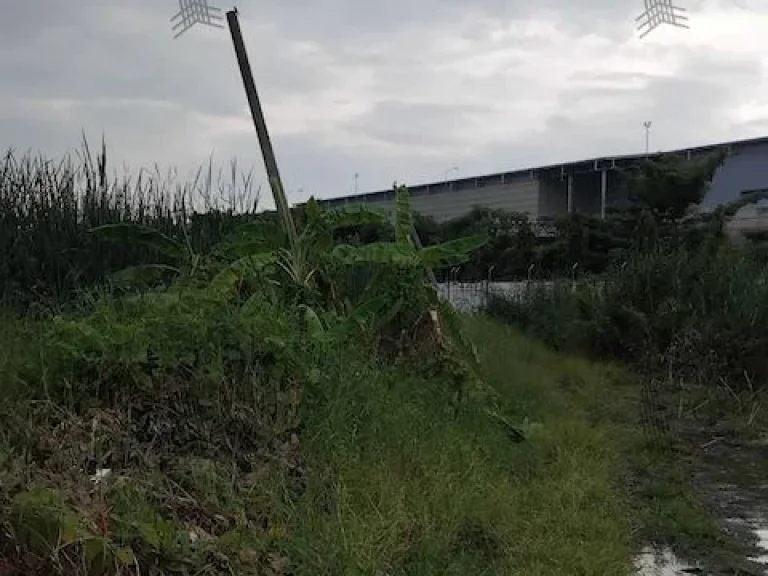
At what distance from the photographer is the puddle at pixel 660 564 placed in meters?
5.15

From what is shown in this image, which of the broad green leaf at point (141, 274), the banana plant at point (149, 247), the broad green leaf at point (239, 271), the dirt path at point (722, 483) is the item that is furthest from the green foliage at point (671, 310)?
the broad green leaf at point (141, 274)

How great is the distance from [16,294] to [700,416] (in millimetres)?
7398

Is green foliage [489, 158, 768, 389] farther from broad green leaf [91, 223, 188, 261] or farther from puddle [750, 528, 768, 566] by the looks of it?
broad green leaf [91, 223, 188, 261]

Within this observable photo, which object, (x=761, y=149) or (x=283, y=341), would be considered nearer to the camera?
(x=283, y=341)

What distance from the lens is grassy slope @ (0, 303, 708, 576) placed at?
3689mm

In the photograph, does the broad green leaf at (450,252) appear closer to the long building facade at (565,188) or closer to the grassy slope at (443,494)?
the grassy slope at (443,494)

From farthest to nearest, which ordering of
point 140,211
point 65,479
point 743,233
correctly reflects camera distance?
point 743,233 → point 140,211 → point 65,479

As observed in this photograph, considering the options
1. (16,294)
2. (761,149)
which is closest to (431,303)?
(16,294)

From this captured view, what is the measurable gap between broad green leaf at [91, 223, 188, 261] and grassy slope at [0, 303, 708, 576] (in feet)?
7.69

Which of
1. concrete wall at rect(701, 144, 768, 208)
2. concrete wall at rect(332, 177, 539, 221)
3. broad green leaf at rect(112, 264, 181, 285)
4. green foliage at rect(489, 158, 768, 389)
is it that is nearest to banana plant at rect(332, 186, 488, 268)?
broad green leaf at rect(112, 264, 181, 285)

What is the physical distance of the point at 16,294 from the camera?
Answer: 7809mm

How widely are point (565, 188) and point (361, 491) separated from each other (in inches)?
1295

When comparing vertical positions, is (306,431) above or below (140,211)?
below

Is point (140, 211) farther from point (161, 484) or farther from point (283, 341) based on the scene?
point (161, 484)
